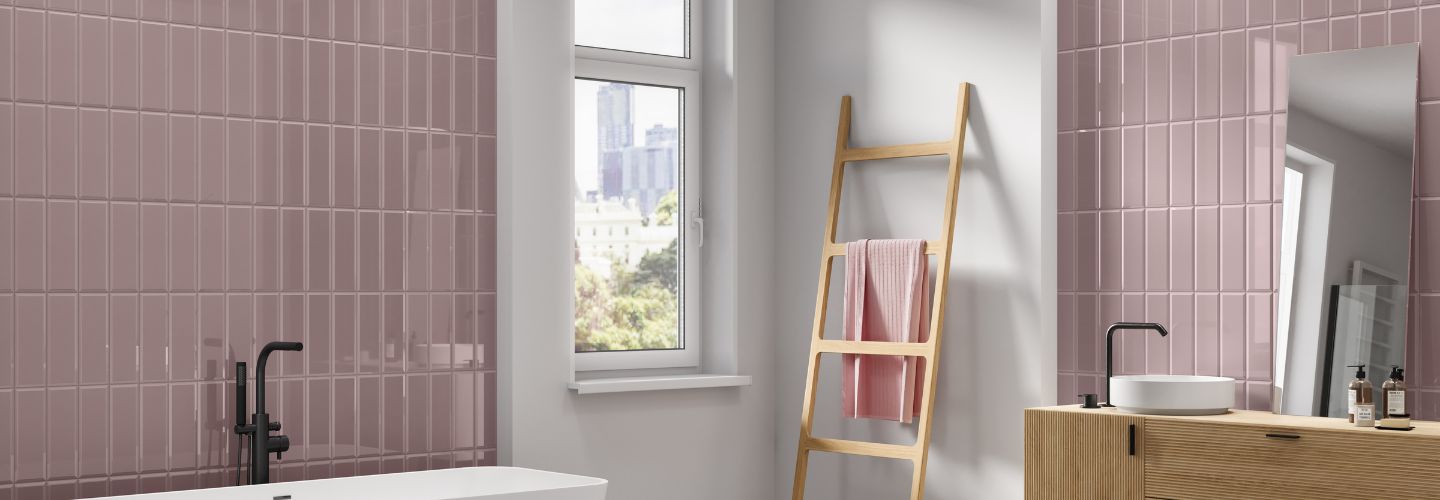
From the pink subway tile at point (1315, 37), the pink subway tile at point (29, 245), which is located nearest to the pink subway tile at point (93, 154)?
the pink subway tile at point (29, 245)

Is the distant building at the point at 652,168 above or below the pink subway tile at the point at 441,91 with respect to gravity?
below

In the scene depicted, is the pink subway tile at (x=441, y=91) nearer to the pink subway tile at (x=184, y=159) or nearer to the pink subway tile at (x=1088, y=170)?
the pink subway tile at (x=184, y=159)

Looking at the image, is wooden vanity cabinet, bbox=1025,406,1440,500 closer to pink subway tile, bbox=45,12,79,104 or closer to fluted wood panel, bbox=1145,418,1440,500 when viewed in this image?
fluted wood panel, bbox=1145,418,1440,500

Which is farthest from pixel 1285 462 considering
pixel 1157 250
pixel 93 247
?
pixel 93 247

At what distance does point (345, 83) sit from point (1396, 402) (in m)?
2.72

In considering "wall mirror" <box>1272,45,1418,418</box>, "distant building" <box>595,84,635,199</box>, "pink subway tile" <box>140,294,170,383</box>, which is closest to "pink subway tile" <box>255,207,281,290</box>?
"pink subway tile" <box>140,294,170,383</box>

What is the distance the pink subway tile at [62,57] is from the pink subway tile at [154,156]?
176 mm

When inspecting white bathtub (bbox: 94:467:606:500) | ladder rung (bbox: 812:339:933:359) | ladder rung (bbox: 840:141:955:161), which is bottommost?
white bathtub (bbox: 94:467:606:500)

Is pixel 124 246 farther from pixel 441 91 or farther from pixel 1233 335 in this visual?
pixel 1233 335

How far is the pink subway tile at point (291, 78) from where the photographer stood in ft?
11.1

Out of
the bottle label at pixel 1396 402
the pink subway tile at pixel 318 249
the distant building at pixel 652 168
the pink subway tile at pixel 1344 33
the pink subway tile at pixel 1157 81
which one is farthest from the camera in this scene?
the distant building at pixel 652 168

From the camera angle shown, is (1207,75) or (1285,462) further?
(1207,75)

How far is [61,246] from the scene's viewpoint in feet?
10.1

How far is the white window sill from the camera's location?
12.4 ft
